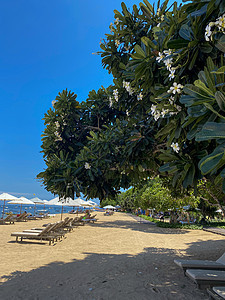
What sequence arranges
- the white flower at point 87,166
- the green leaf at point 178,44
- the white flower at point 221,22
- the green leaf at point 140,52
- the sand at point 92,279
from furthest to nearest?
the white flower at point 87,166 < the sand at point 92,279 < the green leaf at point 140,52 < the green leaf at point 178,44 < the white flower at point 221,22

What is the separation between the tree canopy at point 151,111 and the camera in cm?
251

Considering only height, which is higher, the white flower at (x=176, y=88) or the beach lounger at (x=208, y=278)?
the white flower at (x=176, y=88)

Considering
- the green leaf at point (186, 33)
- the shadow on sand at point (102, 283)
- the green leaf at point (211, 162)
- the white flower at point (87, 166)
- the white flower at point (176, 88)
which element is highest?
the green leaf at point (186, 33)

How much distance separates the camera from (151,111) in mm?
4676

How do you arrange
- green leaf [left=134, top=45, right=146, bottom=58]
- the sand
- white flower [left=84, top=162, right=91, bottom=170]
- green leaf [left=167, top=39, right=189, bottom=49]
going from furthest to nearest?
white flower [left=84, top=162, right=91, bottom=170], the sand, green leaf [left=134, top=45, right=146, bottom=58], green leaf [left=167, top=39, right=189, bottom=49]

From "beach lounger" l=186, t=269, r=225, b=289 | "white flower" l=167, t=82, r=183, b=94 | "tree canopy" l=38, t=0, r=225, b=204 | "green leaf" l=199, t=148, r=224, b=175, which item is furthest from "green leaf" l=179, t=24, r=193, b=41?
"beach lounger" l=186, t=269, r=225, b=289

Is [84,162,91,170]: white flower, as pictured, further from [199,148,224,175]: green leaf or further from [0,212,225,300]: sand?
[199,148,224,175]: green leaf

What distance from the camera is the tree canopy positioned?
2513 millimetres

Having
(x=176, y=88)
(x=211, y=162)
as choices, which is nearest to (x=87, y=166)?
(x=176, y=88)

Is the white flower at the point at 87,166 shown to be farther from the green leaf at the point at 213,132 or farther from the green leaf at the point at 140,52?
the green leaf at the point at 213,132

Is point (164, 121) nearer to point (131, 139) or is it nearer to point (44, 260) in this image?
point (131, 139)

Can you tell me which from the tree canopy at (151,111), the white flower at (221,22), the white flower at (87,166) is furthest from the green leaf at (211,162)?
the white flower at (87,166)

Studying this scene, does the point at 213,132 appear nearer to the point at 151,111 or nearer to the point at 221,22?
the point at 221,22

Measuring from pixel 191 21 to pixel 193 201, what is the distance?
70.0 ft
